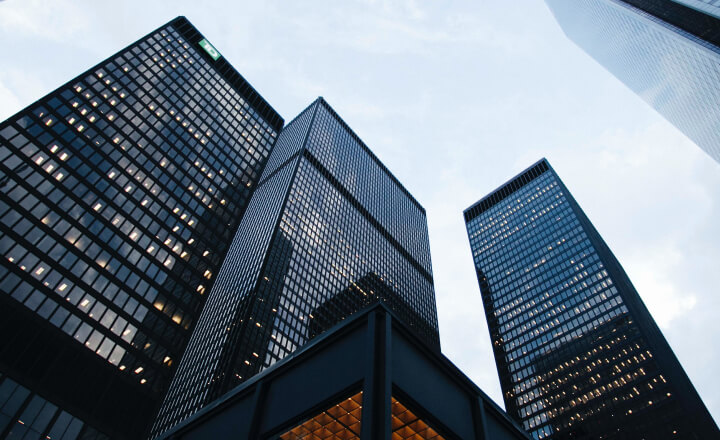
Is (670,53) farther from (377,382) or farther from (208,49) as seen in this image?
(208,49)

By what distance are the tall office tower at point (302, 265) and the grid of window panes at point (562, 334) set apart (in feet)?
90.2

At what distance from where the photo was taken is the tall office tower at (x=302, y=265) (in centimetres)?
9350

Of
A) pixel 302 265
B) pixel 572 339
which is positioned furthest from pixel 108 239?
pixel 572 339

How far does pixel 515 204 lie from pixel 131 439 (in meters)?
166

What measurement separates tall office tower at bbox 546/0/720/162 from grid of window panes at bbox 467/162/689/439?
2001 inches

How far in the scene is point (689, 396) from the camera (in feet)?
336

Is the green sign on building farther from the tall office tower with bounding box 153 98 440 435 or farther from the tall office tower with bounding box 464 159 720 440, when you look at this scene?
the tall office tower with bounding box 464 159 720 440

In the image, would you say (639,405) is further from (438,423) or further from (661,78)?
(438,423)

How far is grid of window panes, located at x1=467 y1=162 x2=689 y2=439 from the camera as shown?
109m

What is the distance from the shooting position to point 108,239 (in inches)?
2618

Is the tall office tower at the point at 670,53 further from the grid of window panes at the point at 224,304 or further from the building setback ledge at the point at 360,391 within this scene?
the grid of window panes at the point at 224,304

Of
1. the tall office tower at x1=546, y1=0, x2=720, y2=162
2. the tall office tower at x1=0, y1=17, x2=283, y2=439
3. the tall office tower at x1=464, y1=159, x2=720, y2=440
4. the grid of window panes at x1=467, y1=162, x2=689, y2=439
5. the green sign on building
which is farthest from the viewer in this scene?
the green sign on building

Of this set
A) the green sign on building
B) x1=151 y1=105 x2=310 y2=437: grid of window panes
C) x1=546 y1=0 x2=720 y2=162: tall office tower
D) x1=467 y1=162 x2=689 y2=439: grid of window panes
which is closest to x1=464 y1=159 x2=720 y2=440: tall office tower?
x1=467 y1=162 x2=689 y2=439: grid of window panes

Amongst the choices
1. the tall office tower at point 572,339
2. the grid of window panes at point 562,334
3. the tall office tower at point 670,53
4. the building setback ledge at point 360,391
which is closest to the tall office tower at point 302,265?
the grid of window panes at point 562,334
